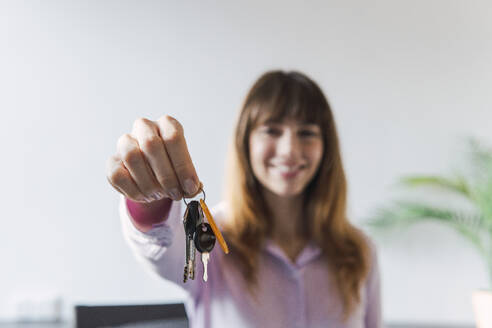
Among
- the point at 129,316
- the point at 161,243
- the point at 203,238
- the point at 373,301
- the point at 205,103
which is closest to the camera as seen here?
the point at 203,238

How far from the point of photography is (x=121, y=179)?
29 cm

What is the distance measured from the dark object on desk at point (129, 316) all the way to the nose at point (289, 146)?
0.32 m

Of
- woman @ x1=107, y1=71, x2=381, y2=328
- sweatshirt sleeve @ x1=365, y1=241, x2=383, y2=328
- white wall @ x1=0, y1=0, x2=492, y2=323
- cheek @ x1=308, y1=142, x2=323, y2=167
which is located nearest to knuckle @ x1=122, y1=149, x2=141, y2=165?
woman @ x1=107, y1=71, x2=381, y2=328

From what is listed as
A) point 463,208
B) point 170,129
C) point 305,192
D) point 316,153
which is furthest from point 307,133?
point 463,208

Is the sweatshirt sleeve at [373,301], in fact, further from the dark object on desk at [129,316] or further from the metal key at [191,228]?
the metal key at [191,228]

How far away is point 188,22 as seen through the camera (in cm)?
144

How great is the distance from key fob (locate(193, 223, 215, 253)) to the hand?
22mm

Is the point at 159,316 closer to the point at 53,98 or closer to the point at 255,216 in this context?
the point at 255,216

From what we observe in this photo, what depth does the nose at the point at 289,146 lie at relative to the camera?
781mm

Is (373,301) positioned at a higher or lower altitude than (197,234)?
lower

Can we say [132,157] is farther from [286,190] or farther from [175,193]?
[286,190]

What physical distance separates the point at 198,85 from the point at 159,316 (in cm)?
82

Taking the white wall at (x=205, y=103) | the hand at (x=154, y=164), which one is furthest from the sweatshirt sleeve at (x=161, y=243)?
the white wall at (x=205, y=103)

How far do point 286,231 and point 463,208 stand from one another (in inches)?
37.0
